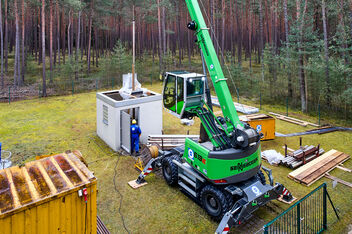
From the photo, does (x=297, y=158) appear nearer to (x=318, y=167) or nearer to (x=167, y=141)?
(x=318, y=167)

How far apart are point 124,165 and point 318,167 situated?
7604 mm

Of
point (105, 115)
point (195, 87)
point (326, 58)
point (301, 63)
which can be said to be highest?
point (326, 58)

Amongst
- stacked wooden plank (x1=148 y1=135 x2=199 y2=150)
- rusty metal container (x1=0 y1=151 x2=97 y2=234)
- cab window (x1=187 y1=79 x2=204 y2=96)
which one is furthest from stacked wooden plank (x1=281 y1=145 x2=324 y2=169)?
rusty metal container (x1=0 y1=151 x2=97 y2=234)

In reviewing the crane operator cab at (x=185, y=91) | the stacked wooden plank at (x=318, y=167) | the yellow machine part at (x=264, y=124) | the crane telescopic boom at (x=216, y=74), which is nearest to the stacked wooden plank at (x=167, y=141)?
the crane operator cab at (x=185, y=91)

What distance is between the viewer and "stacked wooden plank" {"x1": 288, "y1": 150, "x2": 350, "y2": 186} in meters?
9.40

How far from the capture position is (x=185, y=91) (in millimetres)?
7844

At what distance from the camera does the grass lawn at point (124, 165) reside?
7.33 meters

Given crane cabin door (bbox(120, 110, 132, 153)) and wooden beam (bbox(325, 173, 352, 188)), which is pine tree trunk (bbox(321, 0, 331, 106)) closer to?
wooden beam (bbox(325, 173, 352, 188))

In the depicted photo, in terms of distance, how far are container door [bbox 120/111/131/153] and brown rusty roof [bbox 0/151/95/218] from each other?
4977mm

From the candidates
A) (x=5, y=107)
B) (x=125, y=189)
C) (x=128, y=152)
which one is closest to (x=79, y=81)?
(x=5, y=107)

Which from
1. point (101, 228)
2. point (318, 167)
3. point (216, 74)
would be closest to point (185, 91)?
point (216, 74)

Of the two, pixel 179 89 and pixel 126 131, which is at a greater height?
pixel 179 89

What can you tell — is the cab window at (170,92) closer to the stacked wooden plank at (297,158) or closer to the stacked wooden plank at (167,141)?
the stacked wooden plank at (167,141)

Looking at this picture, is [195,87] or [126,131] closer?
[195,87]
